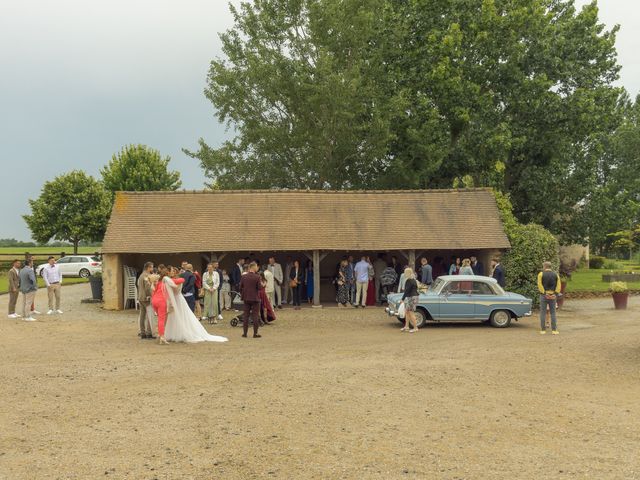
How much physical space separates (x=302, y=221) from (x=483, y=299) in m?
8.17

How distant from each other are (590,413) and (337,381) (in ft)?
12.6

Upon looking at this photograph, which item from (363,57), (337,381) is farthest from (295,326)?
(363,57)

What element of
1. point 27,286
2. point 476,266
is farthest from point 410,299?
point 27,286

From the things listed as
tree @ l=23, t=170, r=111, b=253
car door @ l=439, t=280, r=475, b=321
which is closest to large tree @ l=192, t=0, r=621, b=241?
car door @ l=439, t=280, r=475, b=321

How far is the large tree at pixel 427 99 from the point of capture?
29734mm

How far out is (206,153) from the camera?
3628 centimetres

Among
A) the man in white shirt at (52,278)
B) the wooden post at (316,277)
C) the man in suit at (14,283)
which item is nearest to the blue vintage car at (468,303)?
the wooden post at (316,277)

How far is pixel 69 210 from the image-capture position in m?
52.0

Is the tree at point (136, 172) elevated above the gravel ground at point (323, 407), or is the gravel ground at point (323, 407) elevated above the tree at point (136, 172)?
the tree at point (136, 172)

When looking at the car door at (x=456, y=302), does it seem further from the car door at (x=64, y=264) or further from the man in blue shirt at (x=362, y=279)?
the car door at (x=64, y=264)

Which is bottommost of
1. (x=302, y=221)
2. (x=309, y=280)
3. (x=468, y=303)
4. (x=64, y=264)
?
(x=468, y=303)

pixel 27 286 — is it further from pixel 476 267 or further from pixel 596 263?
pixel 596 263

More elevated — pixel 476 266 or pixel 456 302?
pixel 476 266

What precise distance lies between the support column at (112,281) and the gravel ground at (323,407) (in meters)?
6.09
